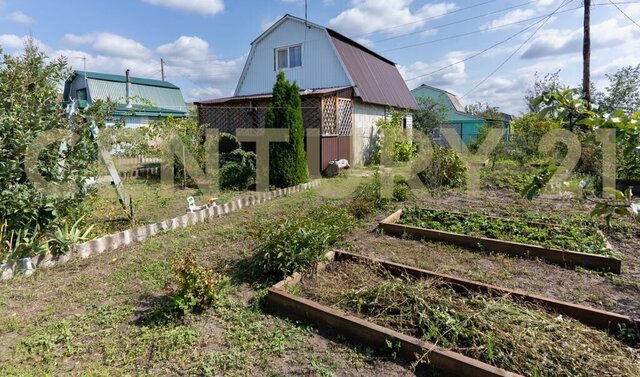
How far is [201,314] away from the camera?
9.65 feet

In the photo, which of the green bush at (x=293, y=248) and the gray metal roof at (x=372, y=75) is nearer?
the green bush at (x=293, y=248)

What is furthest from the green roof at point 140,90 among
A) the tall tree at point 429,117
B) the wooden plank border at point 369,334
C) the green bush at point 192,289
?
the wooden plank border at point 369,334

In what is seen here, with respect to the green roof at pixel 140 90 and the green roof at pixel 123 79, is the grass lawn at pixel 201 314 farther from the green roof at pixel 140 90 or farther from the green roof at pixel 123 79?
the green roof at pixel 123 79

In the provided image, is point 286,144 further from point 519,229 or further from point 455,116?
point 455,116

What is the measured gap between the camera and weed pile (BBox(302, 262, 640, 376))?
7.04 ft

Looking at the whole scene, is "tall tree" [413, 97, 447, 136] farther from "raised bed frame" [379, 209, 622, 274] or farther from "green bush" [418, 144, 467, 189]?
"raised bed frame" [379, 209, 622, 274]

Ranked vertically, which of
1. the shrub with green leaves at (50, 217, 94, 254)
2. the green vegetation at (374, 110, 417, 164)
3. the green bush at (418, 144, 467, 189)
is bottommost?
the shrub with green leaves at (50, 217, 94, 254)

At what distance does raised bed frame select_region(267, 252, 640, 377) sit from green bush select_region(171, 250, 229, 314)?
0.51 metres

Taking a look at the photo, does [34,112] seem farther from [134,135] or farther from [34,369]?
[134,135]

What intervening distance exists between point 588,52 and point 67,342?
15.5 meters

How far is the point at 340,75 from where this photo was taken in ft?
46.6

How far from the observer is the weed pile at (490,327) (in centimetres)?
215

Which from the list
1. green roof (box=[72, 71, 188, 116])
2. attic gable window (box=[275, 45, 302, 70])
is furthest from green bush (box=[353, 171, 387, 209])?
green roof (box=[72, 71, 188, 116])

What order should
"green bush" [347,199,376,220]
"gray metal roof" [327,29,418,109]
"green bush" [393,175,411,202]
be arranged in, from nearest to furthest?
"green bush" [347,199,376,220] → "green bush" [393,175,411,202] → "gray metal roof" [327,29,418,109]
